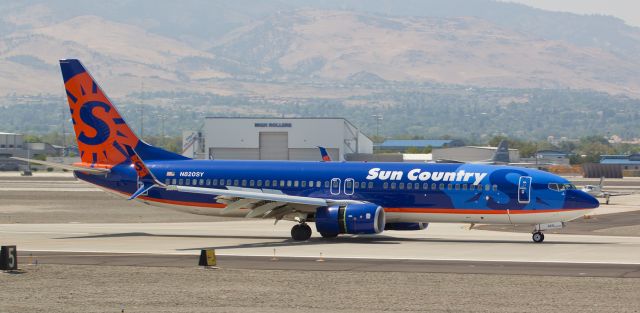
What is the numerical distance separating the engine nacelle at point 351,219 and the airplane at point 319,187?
0.05 meters

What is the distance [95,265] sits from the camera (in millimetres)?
41156

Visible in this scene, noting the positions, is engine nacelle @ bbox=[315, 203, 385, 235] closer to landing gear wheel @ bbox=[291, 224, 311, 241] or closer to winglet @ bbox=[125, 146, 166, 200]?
landing gear wheel @ bbox=[291, 224, 311, 241]

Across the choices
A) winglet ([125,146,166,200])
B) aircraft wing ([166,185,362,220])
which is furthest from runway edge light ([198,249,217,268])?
winglet ([125,146,166,200])

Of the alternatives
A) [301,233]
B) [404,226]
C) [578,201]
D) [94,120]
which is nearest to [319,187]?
[301,233]

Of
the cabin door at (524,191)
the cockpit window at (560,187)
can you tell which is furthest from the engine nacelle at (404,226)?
the cockpit window at (560,187)

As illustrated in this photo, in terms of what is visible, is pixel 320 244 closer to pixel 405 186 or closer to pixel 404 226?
pixel 405 186

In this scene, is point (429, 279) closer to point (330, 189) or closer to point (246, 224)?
point (330, 189)

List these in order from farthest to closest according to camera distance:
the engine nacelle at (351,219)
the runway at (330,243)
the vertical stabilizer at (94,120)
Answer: the vertical stabilizer at (94,120) → the engine nacelle at (351,219) → the runway at (330,243)

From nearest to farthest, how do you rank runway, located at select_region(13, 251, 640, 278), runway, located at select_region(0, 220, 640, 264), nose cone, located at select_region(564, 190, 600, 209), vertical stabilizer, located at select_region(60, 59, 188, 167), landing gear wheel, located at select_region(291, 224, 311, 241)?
runway, located at select_region(13, 251, 640, 278) < runway, located at select_region(0, 220, 640, 264) < nose cone, located at select_region(564, 190, 600, 209) < landing gear wheel, located at select_region(291, 224, 311, 241) < vertical stabilizer, located at select_region(60, 59, 188, 167)

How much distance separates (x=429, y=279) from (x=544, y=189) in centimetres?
1621

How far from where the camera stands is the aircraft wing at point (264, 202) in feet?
168

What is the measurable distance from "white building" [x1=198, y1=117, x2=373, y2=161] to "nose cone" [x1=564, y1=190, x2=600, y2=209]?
101517mm

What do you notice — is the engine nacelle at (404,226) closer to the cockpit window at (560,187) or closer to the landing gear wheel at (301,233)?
the landing gear wheel at (301,233)

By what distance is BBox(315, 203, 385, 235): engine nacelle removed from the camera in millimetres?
51062
